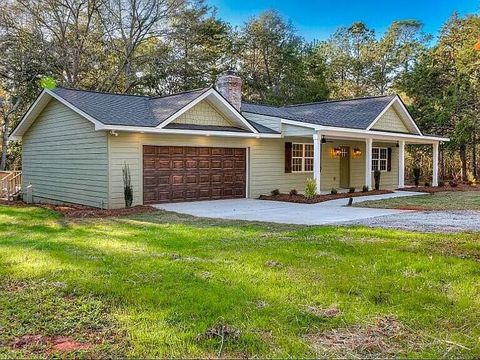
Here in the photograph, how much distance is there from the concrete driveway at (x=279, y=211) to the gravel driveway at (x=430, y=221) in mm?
526

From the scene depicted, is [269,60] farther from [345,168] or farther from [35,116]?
[35,116]

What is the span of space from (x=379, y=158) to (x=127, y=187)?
1305 cm

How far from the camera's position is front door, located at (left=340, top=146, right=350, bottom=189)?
63.5ft

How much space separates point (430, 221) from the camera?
29.6 feet

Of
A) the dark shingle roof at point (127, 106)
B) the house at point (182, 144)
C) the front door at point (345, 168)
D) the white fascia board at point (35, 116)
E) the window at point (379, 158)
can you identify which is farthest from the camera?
the window at point (379, 158)

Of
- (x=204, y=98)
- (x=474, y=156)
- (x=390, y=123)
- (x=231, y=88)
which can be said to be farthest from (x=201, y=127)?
(x=474, y=156)

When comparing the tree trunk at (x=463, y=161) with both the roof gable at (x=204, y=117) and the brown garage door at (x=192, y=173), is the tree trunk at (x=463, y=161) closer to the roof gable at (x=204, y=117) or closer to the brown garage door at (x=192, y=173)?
the brown garage door at (x=192, y=173)

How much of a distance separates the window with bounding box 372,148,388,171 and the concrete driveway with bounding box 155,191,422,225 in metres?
6.83

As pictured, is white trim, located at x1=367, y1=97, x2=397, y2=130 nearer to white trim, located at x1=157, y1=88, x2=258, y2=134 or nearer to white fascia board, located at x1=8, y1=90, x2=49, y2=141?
white trim, located at x1=157, y1=88, x2=258, y2=134

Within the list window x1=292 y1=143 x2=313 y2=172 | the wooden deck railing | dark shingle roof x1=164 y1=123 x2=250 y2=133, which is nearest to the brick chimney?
dark shingle roof x1=164 y1=123 x2=250 y2=133

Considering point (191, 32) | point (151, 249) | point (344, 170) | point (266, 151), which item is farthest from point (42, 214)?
point (191, 32)

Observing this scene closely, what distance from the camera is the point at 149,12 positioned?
25.5 meters

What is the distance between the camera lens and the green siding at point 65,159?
12.6 metres

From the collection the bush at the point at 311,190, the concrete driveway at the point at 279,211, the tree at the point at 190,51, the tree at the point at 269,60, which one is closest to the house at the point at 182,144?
the bush at the point at 311,190
